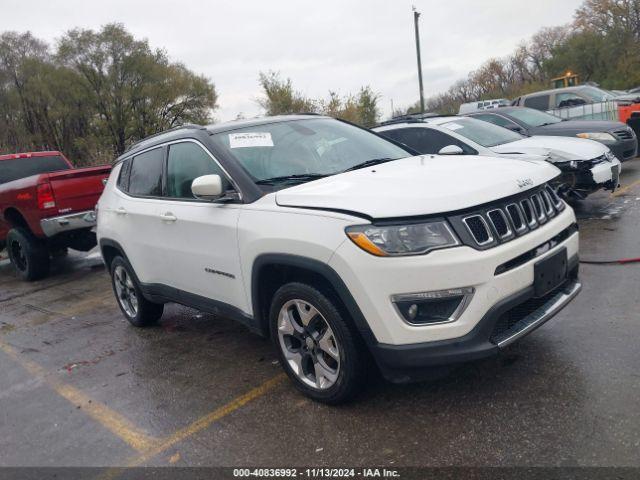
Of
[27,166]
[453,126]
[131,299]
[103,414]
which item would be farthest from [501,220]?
[27,166]

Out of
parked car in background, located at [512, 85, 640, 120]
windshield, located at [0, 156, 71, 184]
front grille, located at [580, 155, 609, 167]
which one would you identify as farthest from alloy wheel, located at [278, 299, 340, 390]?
parked car in background, located at [512, 85, 640, 120]

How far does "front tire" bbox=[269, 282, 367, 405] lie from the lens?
3057mm

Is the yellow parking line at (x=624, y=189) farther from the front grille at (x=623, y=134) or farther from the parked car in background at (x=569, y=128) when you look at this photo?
the front grille at (x=623, y=134)

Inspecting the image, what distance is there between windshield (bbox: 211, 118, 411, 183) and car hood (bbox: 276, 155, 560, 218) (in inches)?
10.9

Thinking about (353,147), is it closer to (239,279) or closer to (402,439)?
(239,279)

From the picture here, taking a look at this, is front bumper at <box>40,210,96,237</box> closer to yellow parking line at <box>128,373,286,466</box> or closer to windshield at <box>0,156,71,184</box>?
windshield at <box>0,156,71,184</box>

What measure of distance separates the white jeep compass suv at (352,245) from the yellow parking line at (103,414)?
0.93m

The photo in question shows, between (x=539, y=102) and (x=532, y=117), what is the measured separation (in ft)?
18.9

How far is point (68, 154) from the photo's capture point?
4350 cm

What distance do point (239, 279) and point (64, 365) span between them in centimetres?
212

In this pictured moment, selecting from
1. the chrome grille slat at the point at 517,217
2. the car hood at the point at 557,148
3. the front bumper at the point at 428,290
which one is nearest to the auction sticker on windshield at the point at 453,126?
the car hood at the point at 557,148

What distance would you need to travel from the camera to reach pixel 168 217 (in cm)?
422

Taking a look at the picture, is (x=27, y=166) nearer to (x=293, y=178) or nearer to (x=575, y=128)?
(x=293, y=178)

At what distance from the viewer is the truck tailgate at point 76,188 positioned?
24.9 feet
